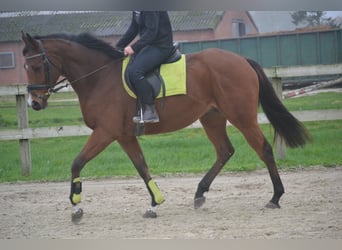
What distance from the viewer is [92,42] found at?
194 inches

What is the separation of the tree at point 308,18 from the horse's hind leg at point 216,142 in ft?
3.60

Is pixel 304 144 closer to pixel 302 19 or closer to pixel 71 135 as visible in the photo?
pixel 302 19

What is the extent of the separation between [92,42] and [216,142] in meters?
1.31

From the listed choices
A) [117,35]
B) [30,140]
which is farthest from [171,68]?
[30,140]

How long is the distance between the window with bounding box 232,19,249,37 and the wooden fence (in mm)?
543

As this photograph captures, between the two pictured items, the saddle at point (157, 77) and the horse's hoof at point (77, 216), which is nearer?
the horse's hoof at point (77, 216)

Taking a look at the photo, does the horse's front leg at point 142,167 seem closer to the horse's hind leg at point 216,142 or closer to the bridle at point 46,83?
the horse's hind leg at point 216,142

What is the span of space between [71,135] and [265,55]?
1840 millimetres

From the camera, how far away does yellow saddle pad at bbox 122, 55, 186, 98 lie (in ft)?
16.2

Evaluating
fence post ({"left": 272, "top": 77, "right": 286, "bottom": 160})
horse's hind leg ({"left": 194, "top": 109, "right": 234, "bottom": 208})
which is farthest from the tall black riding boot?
fence post ({"left": 272, "top": 77, "right": 286, "bottom": 160})

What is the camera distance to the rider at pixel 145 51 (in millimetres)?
4629

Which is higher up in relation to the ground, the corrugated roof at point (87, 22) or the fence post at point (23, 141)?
the corrugated roof at point (87, 22)

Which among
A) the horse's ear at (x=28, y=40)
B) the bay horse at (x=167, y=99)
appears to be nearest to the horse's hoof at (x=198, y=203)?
the bay horse at (x=167, y=99)

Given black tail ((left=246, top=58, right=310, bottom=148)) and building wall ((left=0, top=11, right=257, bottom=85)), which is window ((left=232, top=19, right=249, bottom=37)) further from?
black tail ((left=246, top=58, right=310, bottom=148))
